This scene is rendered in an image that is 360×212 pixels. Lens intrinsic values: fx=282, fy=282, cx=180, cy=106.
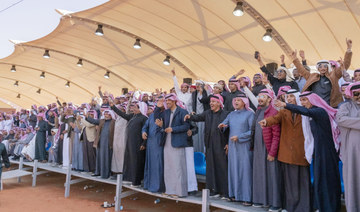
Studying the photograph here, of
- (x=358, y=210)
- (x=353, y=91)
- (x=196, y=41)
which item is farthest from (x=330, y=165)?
(x=196, y=41)

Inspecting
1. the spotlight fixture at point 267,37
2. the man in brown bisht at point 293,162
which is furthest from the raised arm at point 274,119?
the spotlight fixture at point 267,37

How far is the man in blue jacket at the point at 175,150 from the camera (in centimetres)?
454

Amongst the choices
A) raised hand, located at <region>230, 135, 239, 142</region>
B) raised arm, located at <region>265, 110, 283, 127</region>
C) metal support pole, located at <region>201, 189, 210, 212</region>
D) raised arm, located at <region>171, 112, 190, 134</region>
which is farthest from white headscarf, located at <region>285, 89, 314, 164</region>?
raised arm, located at <region>171, 112, 190, 134</region>

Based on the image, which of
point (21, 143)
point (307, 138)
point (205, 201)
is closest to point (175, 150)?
point (205, 201)

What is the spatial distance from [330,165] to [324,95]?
4.42 feet

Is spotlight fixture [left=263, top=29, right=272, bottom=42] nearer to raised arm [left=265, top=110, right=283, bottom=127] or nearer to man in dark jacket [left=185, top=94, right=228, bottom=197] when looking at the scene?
man in dark jacket [left=185, top=94, right=228, bottom=197]

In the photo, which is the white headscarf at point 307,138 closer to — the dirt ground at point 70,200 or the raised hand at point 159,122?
the raised hand at point 159,122

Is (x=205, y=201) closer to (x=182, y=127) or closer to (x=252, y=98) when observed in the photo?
(x=182, y=127)

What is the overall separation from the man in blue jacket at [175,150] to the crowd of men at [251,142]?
0.02 meters

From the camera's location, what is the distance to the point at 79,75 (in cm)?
2212

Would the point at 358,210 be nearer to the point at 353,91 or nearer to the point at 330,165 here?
the point at 330,165

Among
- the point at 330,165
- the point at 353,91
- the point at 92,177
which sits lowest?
the point at 92,177

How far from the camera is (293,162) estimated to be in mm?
3436

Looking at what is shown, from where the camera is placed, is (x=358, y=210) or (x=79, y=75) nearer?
(x=358, y=210)
